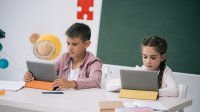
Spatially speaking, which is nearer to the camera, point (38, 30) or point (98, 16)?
point (98, 16)

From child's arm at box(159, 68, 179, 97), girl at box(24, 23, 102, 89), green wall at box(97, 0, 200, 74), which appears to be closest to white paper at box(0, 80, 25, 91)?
girl at box(24, 23, 102, 89)

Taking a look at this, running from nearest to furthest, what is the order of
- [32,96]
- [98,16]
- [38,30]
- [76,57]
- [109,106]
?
[109,106]
[32,96]
[76,57]
[98,16]
[38,30]

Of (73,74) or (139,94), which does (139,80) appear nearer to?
(139,94)

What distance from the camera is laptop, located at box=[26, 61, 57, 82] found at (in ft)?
8.63

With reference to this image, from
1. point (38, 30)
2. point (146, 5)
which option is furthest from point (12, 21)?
point (146, 5)

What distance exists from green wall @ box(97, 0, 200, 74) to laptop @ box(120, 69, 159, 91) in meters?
1.47

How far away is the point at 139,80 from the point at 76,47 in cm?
77

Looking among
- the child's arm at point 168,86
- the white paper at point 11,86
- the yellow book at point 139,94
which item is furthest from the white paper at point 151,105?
the white paper at point 11,86

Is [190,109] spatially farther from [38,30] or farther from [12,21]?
[12,21]

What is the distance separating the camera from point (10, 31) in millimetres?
5164

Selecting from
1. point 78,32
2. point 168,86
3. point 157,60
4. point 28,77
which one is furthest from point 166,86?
point 28,77

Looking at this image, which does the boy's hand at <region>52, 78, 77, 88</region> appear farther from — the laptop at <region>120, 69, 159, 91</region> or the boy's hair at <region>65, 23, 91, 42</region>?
the boy's hair at <region>65, 23, 91, 42</region>

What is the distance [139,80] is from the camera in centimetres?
239

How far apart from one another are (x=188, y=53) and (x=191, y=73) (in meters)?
0.20
